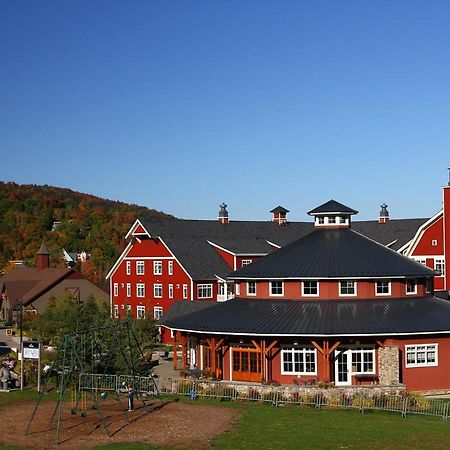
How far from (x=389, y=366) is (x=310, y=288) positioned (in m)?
5.57

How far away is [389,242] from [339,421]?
41858 mm

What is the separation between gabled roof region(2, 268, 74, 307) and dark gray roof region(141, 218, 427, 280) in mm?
14202

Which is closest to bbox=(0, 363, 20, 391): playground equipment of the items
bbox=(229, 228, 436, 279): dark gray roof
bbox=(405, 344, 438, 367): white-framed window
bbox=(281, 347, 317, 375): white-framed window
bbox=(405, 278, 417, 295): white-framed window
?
bbox=(281, 347, 317, 375): white-framed window

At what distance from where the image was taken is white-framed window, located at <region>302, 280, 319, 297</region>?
39.0 m

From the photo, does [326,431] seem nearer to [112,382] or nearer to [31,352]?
[112,382]

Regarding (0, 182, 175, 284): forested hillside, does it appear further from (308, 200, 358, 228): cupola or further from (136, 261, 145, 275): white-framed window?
(308, 200, 358, 228): cupola

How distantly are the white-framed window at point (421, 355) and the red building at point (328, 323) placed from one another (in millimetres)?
43

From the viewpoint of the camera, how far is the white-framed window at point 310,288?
128 ft

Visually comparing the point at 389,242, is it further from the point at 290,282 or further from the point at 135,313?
the point at 290,282

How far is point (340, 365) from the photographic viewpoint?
36.0m

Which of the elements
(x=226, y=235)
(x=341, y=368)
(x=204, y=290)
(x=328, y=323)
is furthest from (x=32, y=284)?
(x=341, y=368)

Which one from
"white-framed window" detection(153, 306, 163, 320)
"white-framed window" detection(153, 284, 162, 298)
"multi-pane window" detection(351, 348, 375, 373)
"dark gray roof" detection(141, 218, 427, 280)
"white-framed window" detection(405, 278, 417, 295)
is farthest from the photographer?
"white-framed window" detection(153, 306, 163, 320)

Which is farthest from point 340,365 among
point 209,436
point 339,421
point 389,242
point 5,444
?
point 389,242

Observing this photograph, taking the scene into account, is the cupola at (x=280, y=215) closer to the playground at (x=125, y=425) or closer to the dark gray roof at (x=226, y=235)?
the dark gray roof at (x=226, y=235)
